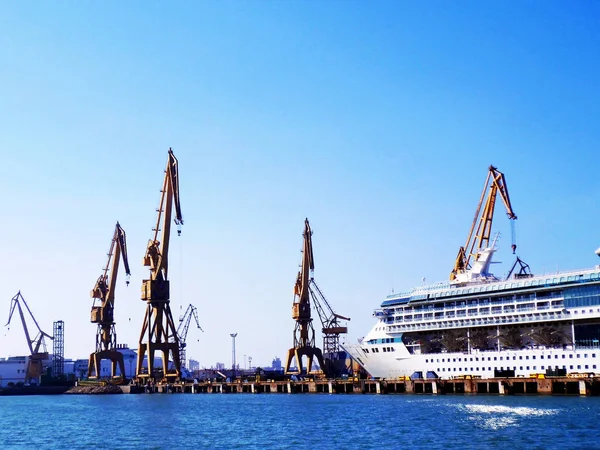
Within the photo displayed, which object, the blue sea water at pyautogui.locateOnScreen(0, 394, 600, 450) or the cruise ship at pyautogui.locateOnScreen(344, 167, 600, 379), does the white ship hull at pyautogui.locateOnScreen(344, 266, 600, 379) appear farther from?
the blue sea water at pyautogui.locateOnScreen(0, 394, 600, 450)

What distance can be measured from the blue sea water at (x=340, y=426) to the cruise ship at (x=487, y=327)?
→ 820 cm

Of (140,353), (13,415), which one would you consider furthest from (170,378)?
(13,415)

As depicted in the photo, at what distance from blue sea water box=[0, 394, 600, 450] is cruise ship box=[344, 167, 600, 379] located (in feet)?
26.9

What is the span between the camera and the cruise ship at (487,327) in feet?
Answer: 272

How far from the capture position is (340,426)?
196 ft

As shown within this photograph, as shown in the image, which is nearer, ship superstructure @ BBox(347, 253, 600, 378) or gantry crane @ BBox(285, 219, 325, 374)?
ship superstructure @ BBox(347, 253, 600, 378)

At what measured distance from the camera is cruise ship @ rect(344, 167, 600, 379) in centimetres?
8300

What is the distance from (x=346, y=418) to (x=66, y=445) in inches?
874

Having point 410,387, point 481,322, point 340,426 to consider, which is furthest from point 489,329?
point 340,426

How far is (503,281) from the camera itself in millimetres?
92938

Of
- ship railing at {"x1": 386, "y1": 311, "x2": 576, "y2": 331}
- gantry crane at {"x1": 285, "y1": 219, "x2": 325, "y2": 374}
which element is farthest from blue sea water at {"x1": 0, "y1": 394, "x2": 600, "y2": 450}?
gantry crane at {"x1": 285, "y1": 219, "x2": 325, "y2": 374}

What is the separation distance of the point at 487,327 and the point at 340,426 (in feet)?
123

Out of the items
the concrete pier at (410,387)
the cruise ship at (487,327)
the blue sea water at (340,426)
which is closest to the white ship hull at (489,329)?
the cruise ship at (487,327)

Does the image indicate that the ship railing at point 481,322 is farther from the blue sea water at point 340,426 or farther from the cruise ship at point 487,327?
the blue sea water at point 340,426
